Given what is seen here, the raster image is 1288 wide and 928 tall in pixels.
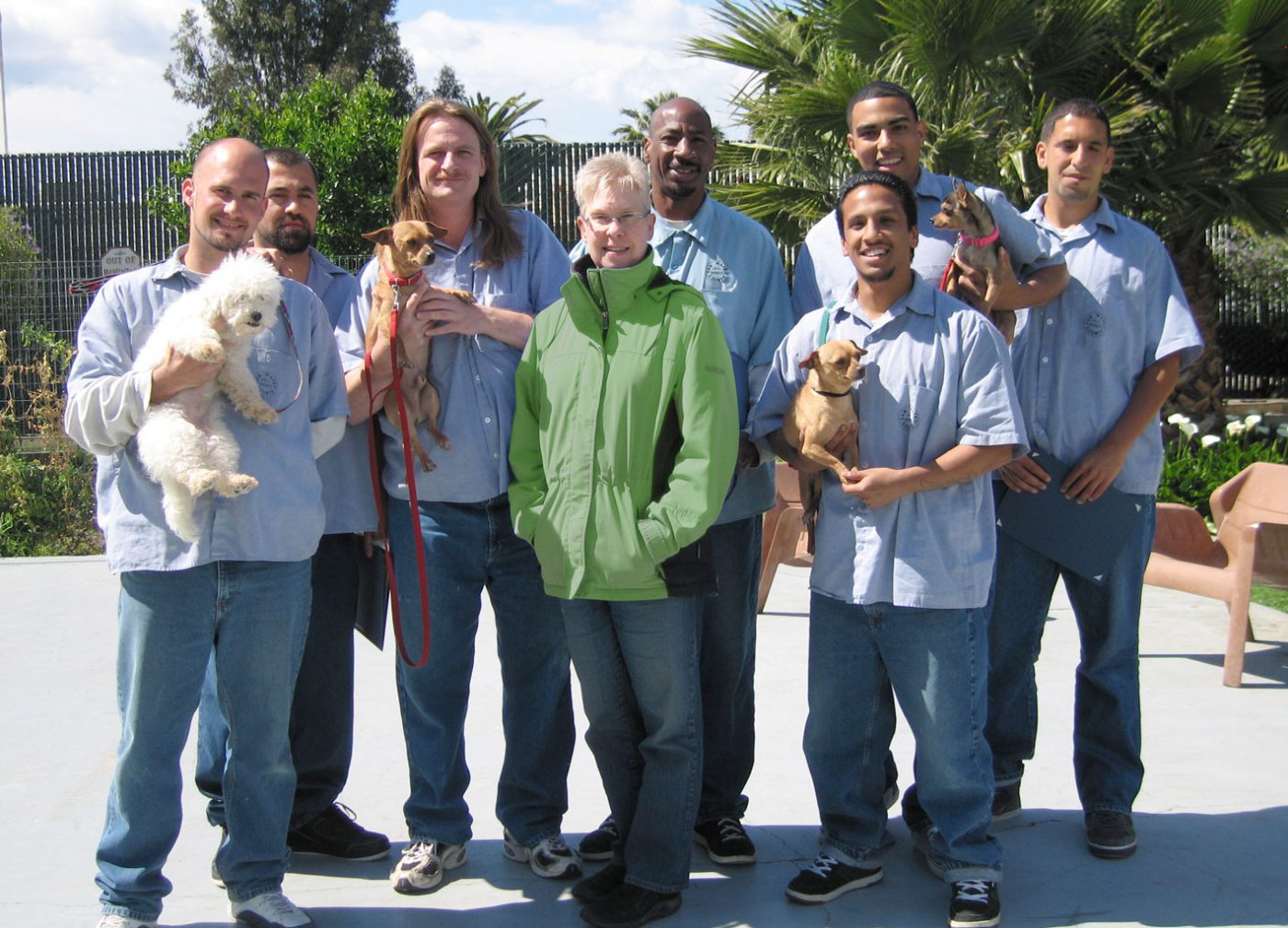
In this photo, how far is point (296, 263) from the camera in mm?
3838

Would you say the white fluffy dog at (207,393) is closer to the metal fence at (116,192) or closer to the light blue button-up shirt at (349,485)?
the light blue button-up shirt at (349,485)

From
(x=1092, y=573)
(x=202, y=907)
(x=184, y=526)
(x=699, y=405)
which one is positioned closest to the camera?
(x=184, y=526)

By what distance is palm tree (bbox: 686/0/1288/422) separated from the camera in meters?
8.95

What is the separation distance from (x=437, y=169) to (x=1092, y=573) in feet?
8.01

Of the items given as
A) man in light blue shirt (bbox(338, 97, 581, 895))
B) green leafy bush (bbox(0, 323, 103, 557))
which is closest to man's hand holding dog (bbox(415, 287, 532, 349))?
man in light blue shirt (bbox(338, 97, 581, 895))

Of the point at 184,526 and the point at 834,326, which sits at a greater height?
the point at 834,326

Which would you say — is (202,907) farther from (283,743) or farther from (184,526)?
(184,526)

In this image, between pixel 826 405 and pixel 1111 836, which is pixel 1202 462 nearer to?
pixel 1111 836

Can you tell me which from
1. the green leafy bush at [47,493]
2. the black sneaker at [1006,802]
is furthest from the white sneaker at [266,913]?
the green leafy bush at [47,493]

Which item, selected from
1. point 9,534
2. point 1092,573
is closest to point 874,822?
point 1092,573

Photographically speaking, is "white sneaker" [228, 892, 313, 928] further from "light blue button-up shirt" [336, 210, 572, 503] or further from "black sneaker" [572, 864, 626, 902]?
"light blue button-up shirt" [336, 210, 572, 503]

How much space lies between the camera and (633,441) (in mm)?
3184

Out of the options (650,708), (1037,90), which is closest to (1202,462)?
(1037,90)

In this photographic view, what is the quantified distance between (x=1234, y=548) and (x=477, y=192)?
4509 millimetres
